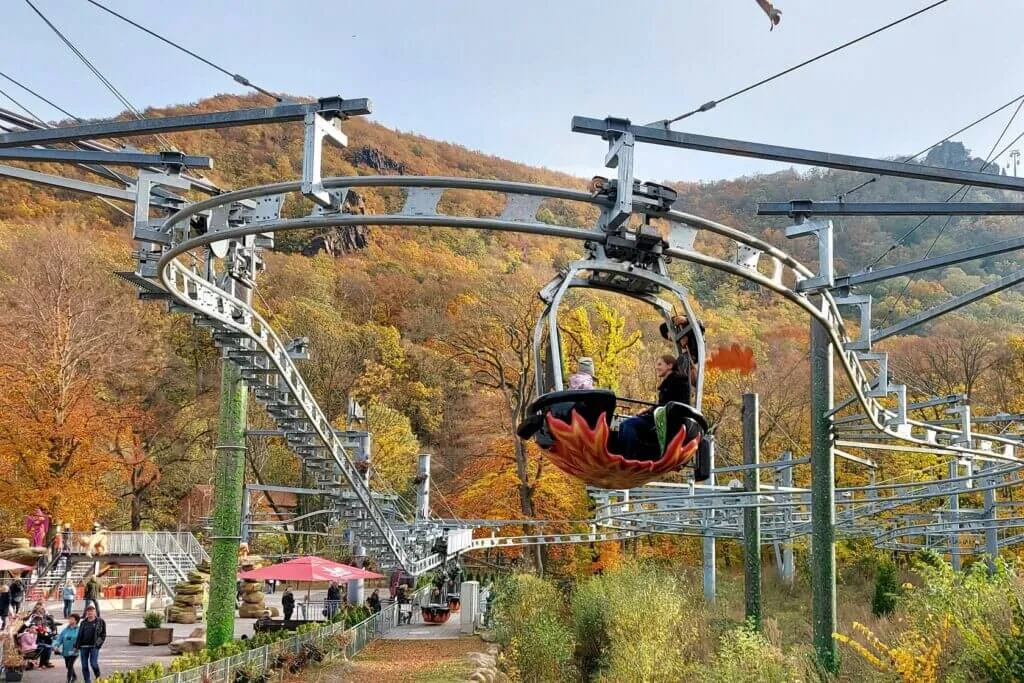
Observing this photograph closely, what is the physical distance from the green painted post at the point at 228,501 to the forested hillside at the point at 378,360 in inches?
478

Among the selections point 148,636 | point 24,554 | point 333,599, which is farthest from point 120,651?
point 24,554

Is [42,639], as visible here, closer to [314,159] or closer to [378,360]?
[314,159]

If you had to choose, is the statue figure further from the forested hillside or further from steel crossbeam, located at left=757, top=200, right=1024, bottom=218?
steel crossbeam, located at left=757, top=200, right=1024, bottom=218

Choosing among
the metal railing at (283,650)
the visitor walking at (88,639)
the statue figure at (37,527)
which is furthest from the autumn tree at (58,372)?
the visitor walking at (88,639)

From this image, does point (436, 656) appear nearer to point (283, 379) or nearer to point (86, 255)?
point (283, 379)

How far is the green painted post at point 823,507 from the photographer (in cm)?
1480

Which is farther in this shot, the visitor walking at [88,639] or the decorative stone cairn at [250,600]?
the decorative stone cairn at [250,600]

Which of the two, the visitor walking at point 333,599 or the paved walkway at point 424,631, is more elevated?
the visitor walking at point 333,599

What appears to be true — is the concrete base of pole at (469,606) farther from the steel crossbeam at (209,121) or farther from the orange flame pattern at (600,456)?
the steel crossbeam at (209,121)

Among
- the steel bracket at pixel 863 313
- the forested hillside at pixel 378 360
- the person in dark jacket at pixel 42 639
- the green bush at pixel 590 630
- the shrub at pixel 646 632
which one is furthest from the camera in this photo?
the forested hillside at pixel 378 360

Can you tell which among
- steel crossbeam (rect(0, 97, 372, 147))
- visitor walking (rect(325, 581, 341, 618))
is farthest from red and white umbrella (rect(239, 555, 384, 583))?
steel crossbeam (rect(0, 97, 372, 147))

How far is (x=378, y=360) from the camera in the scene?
51.5m

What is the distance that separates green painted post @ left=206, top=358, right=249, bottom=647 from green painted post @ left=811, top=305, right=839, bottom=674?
28.0ft

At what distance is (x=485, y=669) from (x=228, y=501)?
15.1 ft
